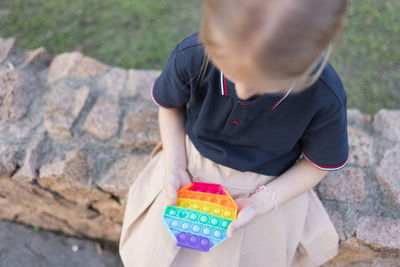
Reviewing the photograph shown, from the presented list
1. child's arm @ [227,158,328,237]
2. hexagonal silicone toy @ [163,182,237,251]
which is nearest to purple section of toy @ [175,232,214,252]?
hexagonal silicone toy @ [163,182,237,251]

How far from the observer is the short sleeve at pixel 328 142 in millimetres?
899

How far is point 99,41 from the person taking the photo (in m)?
2.18

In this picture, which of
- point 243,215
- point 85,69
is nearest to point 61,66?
point 85,69

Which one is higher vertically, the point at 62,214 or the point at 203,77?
the point at 203,77

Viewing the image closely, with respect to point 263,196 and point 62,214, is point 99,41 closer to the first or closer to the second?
point 62,214

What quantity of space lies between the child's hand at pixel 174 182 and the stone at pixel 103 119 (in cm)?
43

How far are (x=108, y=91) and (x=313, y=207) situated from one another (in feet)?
3.15

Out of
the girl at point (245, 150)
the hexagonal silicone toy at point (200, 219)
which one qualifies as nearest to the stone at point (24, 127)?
the girl at point (245, 150)

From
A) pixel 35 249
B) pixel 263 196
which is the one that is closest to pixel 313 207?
pixel 263 196

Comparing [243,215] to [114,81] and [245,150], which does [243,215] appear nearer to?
[245,150]

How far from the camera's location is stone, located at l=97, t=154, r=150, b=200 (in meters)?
1.34

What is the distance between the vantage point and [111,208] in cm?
147

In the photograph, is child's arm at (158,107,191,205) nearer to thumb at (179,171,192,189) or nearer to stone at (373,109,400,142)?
thumb at (179,171,192,189)

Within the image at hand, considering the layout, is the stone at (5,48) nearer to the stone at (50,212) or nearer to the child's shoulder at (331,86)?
the stone at (50,212)
